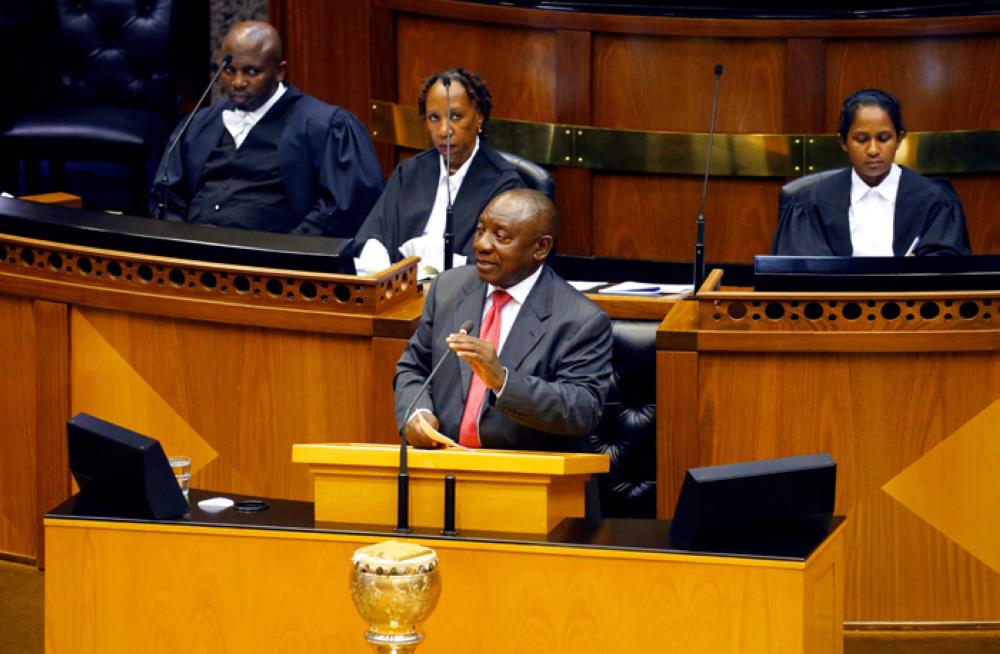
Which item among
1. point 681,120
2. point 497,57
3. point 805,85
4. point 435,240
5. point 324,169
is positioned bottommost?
point 435,240

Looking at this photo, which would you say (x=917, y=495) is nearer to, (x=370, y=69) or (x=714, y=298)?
(x=714, y=298)

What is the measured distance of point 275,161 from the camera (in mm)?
6094

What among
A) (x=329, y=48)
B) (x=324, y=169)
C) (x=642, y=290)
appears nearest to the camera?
(x=642, y=290)

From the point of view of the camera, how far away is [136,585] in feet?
11.6

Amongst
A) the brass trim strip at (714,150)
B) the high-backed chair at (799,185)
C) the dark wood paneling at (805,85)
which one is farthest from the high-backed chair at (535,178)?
the dark wood paneling at (805,85)

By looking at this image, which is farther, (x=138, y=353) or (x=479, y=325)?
(x=138, y=353)

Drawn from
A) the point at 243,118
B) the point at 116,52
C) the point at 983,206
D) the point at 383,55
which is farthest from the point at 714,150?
the point at 116,52

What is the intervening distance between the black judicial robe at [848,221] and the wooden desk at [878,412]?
1.09 m

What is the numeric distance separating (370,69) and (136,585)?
434 centimetres

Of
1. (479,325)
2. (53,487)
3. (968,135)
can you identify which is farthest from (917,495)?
(968,135)

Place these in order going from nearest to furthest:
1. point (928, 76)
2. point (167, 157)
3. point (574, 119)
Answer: point (167, 157) < point (928, 76) < point (574, 119)

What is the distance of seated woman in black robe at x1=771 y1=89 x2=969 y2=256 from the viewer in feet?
17.6

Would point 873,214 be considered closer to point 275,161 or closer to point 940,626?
point 940,626

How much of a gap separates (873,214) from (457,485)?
2.35 metres
